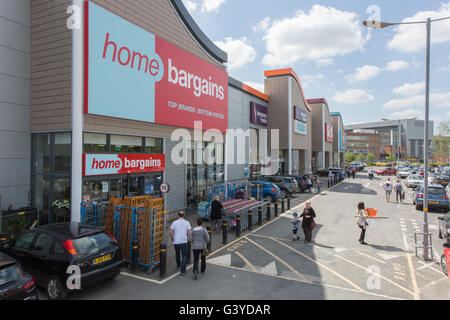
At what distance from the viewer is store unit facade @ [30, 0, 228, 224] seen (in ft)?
35.6

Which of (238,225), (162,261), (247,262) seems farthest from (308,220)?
(162,261)

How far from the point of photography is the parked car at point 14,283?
17.0 feet

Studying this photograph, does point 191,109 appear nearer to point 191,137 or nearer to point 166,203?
point 191,137

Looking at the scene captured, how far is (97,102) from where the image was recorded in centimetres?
1101

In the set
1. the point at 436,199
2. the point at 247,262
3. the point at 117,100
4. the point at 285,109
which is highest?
the point at 285,109

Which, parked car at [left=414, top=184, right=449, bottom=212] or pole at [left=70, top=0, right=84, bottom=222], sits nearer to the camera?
pole at [left=70, top=0, right=84, bottom=222]

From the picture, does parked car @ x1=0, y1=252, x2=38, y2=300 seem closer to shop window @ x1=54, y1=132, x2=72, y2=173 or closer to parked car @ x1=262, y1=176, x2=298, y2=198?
shop window @ x1=54, y1=132, x2=72, y2=173

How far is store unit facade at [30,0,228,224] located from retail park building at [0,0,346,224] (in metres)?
0.04

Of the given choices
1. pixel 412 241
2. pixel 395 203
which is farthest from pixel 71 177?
pixel 395 203

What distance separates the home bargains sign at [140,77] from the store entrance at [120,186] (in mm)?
2693

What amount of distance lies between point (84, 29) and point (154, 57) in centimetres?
373

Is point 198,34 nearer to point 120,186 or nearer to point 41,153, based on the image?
point 120,186

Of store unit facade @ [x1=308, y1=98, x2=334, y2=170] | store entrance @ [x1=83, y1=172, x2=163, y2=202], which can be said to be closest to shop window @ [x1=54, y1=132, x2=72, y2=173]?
store entrance @ [x1=83, y1=172, x2=163, y2=202]

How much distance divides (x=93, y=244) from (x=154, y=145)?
8.34 metres
